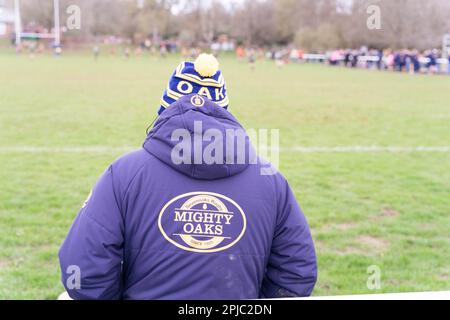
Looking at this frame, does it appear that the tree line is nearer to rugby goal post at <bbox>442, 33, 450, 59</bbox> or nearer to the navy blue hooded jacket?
rugby goal post at <bbox>442, 33, 450, 59</bbox>

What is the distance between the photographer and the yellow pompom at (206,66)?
235 cm

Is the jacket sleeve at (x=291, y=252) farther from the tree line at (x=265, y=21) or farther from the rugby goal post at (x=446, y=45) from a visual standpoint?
the rugby goal post at (x=446, y=45)

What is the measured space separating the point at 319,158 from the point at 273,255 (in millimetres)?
7460

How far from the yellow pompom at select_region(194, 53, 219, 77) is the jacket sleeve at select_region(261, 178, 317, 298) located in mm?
550

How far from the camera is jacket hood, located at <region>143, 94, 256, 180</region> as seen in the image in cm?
212

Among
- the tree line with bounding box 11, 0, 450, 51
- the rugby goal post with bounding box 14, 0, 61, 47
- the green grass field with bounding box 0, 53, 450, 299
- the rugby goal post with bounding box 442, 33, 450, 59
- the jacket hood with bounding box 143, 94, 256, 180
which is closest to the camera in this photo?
the jacket hood with bounding box 143, 94, 256, 180

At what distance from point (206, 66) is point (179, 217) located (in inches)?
26.0

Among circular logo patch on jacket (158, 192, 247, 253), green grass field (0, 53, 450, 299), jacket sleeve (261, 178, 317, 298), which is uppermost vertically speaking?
circular logo patch on jacket (158, 192, 247, 253)

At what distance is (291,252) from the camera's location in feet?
7.73

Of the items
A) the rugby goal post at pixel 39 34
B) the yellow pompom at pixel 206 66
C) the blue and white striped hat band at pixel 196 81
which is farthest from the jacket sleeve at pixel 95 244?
the rugby goal post at pixel 39 34

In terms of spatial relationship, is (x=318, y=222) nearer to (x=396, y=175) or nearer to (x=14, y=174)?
(x=396, y=175)

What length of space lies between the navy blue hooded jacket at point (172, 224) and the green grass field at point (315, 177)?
2.51m

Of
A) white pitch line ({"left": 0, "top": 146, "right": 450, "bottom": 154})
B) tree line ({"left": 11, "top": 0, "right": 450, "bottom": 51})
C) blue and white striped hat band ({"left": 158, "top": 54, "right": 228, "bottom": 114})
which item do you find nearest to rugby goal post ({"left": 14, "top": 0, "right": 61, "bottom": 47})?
tree line ({"left": 11, "top": 0, "right": 450, "bottom": 51})

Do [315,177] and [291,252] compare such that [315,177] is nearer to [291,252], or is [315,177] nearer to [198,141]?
[291,252]
